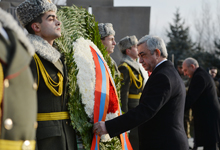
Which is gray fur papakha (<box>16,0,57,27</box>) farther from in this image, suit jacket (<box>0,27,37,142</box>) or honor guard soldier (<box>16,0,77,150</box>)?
suit jacket (<box>0,27,37,142</box>)

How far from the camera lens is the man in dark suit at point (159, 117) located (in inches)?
108

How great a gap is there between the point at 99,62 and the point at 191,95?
321 centimetres

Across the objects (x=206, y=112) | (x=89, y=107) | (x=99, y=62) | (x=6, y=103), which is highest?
(x=6, y=103)

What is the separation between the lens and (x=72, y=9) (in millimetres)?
3043

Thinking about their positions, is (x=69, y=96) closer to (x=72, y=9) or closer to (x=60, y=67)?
(x=60, y=67)

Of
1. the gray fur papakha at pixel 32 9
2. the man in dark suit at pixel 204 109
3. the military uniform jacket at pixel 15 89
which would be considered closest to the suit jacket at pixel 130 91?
the man in dark suit at pixel 204 109

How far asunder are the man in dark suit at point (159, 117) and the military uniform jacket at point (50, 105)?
380 mm

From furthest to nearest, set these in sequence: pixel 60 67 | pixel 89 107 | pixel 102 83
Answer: pixel 102 83 < pixel 89 107 < pixel 60 67

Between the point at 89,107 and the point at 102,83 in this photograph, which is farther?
the point at 102,83

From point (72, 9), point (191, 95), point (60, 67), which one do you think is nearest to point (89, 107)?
point (60, 67)

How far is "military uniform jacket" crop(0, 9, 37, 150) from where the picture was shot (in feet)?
3.63

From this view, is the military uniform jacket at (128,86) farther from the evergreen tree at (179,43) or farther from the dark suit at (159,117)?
the evergreen tree at (179,43)

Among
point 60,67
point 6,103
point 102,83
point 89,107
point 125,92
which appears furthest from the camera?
point 125,92

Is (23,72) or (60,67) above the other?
(23,72)
